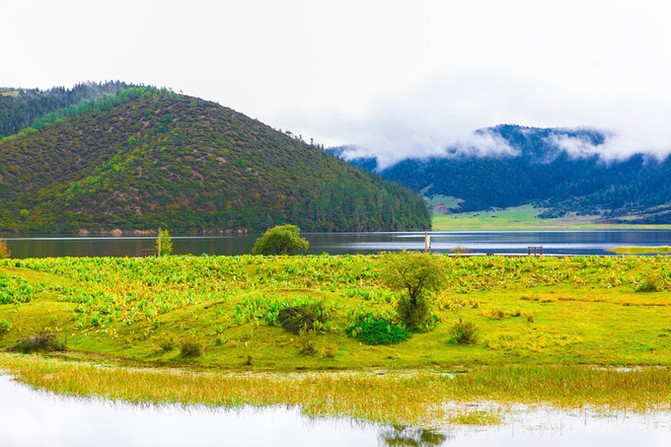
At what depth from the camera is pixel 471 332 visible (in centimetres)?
3025

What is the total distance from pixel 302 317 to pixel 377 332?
3424mm

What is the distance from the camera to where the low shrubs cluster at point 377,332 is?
3069cm

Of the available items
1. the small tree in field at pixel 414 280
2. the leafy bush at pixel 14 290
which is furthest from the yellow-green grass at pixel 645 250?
the leafy bush at pixel 14 290

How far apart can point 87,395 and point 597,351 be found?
19686mm

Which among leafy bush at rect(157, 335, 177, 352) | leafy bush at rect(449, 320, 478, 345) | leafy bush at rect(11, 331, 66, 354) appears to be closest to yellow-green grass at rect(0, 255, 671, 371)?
leafy bush at rect(157, 335, 177, 352)

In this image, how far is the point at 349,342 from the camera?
3059cm

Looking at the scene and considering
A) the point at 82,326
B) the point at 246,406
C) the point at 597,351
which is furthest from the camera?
the point at 82,326

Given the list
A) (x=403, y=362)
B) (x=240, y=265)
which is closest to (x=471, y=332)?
(x=403, y=362)

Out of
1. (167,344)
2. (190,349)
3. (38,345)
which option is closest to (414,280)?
(190,349)

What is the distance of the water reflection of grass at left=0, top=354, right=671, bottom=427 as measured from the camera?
19.9m

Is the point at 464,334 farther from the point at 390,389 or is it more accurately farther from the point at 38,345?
the point at 38,345

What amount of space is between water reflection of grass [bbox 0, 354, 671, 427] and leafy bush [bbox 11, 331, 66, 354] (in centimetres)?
502

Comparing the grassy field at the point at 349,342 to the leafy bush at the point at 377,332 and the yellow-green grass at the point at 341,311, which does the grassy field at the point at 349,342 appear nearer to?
the yellow-green grass at the point at 341,311

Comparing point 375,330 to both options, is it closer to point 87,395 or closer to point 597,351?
point 597,351
